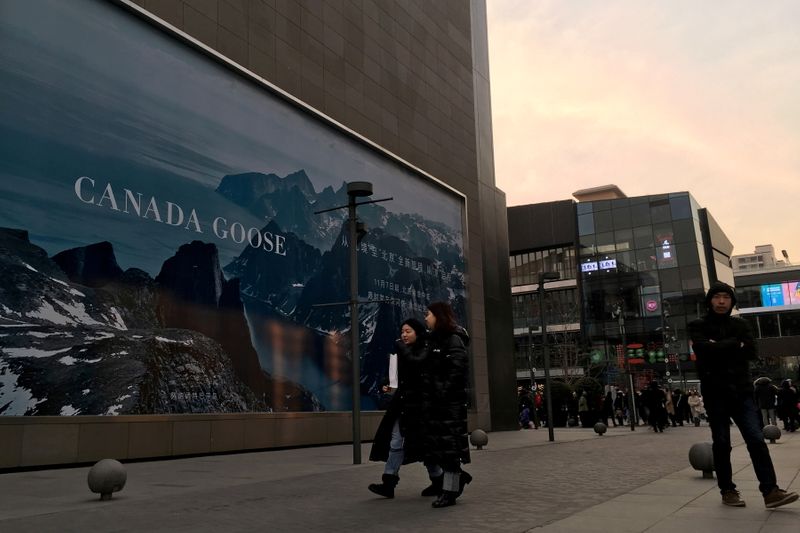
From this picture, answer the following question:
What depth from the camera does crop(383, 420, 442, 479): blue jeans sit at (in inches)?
292

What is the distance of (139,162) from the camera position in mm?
13633

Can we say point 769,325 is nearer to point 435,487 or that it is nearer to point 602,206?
point 602,206

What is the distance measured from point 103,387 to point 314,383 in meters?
6.00

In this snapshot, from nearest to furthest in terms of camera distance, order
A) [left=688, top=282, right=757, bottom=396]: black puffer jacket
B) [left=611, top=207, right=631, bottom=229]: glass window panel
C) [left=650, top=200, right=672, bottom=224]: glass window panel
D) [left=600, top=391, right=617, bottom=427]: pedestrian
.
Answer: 1. [left=688, top=282, right=757, bottom=396]: black puffer jacket
2. [left=600, top=391, right=617, bottom=427]: pedestrian
3. [left=650, top=200, right=672, bottom=224]: glass window panel
4. [left=611, top=207, right=631, bottom=229]: glass window panel

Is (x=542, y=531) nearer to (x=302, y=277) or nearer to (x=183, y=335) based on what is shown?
(x=183, y=335)

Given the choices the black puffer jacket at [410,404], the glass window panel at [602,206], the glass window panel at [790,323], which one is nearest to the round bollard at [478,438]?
the black puffer jacket at [410,404]

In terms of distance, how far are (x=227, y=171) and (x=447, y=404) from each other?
10295 millimetres

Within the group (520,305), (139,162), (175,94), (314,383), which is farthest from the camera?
(520,305)

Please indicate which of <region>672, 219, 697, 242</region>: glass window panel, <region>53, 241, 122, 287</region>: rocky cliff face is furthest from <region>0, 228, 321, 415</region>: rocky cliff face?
<region>672, 219, 697, 242</region>: glass window panel

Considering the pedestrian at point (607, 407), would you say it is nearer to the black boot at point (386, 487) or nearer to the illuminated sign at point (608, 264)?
the black boot at point (386, 487)

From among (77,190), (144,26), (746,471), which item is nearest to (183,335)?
(77,190)

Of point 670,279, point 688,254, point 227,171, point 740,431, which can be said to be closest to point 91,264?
point 227,171

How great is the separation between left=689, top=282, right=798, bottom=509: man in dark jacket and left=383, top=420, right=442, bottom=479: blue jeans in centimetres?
266

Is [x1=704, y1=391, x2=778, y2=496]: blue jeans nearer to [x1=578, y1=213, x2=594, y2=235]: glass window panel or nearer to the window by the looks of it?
[x1=578, y1=213, x2=594, y2=235]: glass window panel
